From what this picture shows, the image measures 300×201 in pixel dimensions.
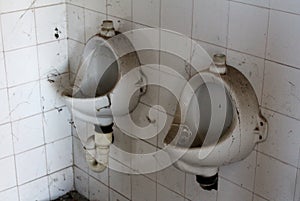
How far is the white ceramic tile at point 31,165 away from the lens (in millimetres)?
2396

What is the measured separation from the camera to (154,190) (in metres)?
2.21

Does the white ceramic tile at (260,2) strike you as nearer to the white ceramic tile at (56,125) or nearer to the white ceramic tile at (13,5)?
the white ceramic tile at (13,5)

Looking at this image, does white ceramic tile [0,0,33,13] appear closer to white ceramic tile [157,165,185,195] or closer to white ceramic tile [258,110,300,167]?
white ceramic tile [157,165,185,195]

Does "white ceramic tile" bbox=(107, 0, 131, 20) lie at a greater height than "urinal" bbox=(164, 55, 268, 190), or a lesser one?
greater

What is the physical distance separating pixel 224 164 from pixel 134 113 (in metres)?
0.57

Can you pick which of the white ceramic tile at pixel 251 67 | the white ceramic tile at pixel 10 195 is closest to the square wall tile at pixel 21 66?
the white ceramic tile at pixel 10 195

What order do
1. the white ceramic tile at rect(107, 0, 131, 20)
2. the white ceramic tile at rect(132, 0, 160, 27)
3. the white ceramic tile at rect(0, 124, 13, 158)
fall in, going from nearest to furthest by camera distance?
the white ceramic tile at rect(132, 0, 160, 27)
the white ceramic tile at rect(107, 0, 131, 20)
the white ceramic tile at rect(0, 124, 13, 158)

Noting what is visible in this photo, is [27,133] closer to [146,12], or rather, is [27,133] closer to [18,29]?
[18,29]

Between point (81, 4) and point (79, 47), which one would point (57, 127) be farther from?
point (81, 4)

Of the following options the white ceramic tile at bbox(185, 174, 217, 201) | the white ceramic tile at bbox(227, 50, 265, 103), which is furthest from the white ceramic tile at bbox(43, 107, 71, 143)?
the white ceramic tile at bbox(227, 50, 265, 103)

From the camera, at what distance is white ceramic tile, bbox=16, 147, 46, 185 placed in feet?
7.86

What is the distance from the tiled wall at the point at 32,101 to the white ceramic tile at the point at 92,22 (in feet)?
0.53

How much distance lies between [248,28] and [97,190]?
1252mm

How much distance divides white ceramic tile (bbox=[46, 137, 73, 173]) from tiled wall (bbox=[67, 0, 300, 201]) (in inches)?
22.1
